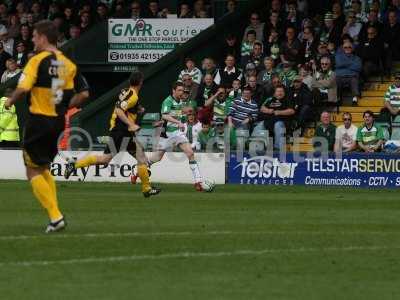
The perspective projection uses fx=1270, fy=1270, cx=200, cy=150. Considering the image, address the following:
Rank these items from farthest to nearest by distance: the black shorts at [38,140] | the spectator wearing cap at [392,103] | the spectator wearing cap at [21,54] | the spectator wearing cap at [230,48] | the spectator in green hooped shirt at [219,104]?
1. the spectator wearing cap at [21,54]
2. the spectator wearing cap at [230,48]
3. the spectator in green hooped shirt at [219,104]
4. the spectator wearing cap at [392,103]
5. the black shorts at [38,140]

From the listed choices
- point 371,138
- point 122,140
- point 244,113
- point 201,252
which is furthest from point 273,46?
point 201,252

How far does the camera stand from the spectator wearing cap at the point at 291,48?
2831cm

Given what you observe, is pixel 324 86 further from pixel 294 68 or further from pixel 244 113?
pixel 244 113

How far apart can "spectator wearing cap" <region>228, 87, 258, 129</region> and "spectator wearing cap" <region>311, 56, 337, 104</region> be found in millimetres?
1400

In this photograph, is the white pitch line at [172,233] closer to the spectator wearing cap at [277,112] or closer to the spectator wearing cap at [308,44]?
→ the spectator wearing cap at [277,112]

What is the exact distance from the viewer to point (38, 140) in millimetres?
12648

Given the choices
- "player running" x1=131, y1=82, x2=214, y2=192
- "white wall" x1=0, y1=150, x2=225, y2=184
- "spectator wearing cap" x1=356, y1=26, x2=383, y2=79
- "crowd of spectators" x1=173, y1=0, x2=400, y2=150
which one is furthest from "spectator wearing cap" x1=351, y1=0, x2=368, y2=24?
"white wall" x1=0, y1=150, x2=225, y2=184

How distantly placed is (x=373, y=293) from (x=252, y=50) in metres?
20.3

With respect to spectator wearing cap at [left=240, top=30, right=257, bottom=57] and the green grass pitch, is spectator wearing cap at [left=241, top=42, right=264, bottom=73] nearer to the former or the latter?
spectator wearing cap at [left=240, top=30, right=257, bottom=57]

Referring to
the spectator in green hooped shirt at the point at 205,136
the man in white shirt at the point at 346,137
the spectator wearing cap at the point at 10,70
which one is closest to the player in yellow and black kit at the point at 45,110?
the man in white shirt at the point at 346,137

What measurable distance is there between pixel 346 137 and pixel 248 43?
442 centimetres

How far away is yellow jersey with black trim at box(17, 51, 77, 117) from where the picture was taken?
41.2ft

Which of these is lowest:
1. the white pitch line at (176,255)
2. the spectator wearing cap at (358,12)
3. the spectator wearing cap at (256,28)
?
the white pitch line at (176,255)

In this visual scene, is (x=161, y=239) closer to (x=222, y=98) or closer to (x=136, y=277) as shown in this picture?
(x=136, y=277)
